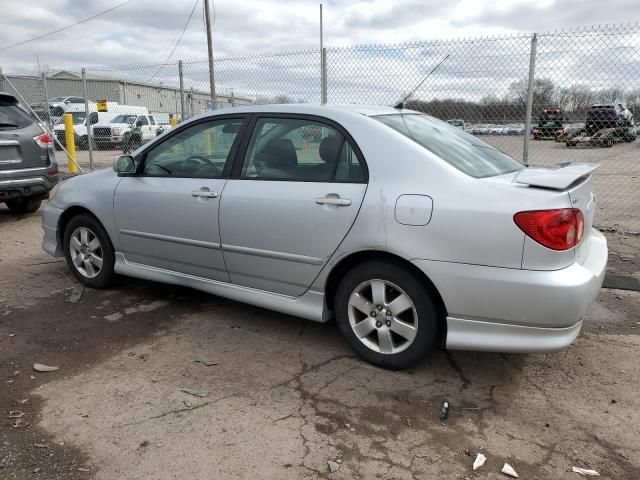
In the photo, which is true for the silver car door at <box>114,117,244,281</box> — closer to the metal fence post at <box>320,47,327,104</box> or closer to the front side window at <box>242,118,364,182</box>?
the front side window at <box>242,118,364,182</box>

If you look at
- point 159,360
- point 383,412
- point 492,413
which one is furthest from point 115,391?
point 492,413

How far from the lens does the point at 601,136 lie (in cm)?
950

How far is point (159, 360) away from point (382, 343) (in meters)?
1.44

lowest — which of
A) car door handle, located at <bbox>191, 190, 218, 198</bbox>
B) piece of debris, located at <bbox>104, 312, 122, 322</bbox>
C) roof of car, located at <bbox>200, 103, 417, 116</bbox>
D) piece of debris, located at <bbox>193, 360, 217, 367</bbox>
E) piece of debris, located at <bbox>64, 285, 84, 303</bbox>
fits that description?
piece of debris, located at <bbox>193, 360, 217, 367</bbox>

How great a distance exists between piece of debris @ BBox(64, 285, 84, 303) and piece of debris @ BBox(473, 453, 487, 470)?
11.4 ft

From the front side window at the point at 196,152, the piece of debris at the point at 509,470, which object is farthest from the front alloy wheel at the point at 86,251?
the piece of debris at the point at 509,470

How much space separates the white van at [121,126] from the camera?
22562 millimetres

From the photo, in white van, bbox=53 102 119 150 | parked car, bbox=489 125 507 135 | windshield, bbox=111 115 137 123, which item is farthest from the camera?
windshield, bbox=111 115 137 123

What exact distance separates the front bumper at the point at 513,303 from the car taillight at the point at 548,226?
0.50ft

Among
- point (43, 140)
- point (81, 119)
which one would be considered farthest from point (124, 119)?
point (43, 140)

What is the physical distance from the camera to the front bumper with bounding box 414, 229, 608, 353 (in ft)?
8.62

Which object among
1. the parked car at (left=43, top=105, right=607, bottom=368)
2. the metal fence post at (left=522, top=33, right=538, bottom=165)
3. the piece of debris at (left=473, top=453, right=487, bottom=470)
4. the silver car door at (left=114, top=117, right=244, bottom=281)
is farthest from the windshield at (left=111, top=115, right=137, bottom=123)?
the piece of debris at (left=473, top=453, right=487, bottom=470)

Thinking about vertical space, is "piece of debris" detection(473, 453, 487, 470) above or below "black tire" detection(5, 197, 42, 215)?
below

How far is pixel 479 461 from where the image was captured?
7.83 feet
